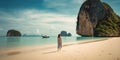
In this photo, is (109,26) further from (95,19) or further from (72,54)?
(72,54)

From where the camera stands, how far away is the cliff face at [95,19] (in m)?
43.9

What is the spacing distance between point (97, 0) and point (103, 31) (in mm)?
10909

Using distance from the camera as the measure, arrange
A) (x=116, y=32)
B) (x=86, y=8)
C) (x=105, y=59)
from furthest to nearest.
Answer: (x=86, y=8) → (x=116, y=32) → (x=105, y=59)

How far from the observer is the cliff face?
43.9 metres

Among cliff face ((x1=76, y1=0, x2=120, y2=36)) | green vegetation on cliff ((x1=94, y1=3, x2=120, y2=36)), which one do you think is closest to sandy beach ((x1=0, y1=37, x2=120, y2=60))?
green vegetation on cliff ((x1=94, y1=3, x2=120, y2=36))

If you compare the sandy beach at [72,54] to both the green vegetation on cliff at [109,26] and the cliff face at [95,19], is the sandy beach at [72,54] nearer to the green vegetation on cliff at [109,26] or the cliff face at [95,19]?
the green vegetation on cliff at [109,26]

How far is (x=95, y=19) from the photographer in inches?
1875

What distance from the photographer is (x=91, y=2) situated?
49.9 m

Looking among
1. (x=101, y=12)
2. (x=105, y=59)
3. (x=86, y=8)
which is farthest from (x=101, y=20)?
(x=105, y=59)

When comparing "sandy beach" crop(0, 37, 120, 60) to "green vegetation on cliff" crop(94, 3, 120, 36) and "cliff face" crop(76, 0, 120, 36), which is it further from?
"cliff face" crop(76, 0, 120, 36)

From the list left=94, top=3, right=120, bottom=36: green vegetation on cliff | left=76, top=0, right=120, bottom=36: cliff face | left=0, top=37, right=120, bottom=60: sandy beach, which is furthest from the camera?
left=76, top=0, right=120, bottom=36: cliff face

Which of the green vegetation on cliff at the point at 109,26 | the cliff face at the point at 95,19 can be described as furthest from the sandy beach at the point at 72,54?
the cliff face at the point at 95,19

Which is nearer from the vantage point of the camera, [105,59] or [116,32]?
[105,59]

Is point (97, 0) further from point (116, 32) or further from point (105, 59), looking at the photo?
point (105, 59)
